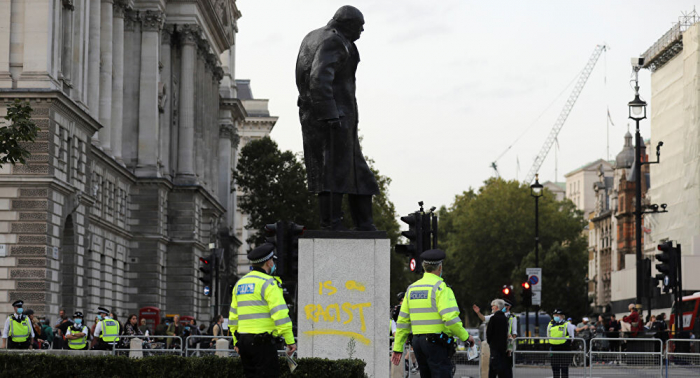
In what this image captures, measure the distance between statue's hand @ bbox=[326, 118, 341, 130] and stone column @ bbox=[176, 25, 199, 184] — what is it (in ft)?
188

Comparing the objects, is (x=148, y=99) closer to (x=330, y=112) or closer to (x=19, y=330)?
(x=19, y=330)

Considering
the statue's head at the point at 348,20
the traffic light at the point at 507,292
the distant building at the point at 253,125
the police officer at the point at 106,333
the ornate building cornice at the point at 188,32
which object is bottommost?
the police officer at the point at 106,333

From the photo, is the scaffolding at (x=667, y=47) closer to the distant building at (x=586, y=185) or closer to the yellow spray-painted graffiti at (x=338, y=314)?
the yellow spray-painted graffiti at (x=338, y=314)

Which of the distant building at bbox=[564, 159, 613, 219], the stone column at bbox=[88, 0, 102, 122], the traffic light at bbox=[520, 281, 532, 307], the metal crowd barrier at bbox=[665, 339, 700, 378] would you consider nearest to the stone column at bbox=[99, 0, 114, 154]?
the stone column at bbox=[88, 0, 102, 122]

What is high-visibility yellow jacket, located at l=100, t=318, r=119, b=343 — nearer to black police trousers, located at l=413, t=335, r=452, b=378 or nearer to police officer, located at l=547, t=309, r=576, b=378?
police officer, located at l=547, t=309, r=576, b=378

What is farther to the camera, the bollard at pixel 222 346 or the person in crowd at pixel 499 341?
the bollard at pixel 222 346

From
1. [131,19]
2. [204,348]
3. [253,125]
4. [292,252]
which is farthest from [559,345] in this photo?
[253,125]

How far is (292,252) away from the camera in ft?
54.6

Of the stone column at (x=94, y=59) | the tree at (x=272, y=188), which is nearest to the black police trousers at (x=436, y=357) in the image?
the stone column at (x=94, y=59)

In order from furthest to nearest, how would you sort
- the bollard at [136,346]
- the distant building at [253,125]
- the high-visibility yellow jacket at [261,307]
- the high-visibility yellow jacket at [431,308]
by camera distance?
the distant building at [253,125] < the bollard at [136,346] < the high-visibility yellow jacket at [431,308] < the high-visibility yellow jacket at [261,307]

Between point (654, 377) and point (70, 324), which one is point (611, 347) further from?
point (70, 324)

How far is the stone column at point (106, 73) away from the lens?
56.5 m

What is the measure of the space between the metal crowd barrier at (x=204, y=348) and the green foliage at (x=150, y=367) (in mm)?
7892

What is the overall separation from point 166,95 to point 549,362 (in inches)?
1907
